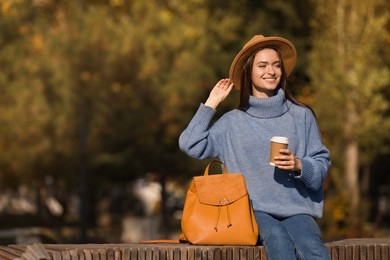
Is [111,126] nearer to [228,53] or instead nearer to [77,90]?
[77,90]

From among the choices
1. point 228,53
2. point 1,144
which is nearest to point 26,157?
point 1,144

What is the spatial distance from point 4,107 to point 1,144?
813mm

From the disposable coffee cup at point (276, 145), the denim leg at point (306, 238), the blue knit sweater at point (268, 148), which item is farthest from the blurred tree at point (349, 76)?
the disposable coffee cup at point (276, 145)

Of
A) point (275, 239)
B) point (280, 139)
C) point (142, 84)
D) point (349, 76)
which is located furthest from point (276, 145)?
point (349, 76)

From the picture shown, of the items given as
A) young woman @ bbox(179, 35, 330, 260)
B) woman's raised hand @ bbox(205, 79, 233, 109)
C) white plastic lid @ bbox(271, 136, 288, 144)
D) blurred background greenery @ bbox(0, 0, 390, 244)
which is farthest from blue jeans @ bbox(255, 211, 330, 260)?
blurred background greenery @ bbox(0, 0, 390, 244)

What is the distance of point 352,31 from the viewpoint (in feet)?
80.3

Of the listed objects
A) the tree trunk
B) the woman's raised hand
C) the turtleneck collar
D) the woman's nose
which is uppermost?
the tree trunk

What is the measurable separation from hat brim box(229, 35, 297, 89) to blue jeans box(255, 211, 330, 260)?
3.06ft

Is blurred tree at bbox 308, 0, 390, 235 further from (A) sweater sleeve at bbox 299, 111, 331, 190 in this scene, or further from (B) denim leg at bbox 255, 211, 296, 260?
(B) denim leg at bbox 255, 211, 296, 260

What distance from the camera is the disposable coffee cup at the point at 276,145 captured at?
5910mm

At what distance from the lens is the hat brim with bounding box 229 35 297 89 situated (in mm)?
6535

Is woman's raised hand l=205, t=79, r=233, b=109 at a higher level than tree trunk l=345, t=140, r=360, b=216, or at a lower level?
lower

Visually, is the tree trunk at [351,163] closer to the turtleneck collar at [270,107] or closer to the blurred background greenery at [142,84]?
the blurred background greenery at [142,84]

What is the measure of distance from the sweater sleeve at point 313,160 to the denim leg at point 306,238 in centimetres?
21
